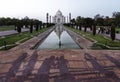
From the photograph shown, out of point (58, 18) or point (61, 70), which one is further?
point (58, 18)

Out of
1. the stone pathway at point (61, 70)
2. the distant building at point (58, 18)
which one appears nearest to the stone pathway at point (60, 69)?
the stone pathway at point (61, 70)

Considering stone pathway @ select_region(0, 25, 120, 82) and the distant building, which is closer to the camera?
stone pathway @ select_region(0, 25, 120, 82)

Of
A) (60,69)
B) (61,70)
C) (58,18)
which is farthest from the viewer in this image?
(58,18)

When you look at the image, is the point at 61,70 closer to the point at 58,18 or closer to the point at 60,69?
the point at 60,69

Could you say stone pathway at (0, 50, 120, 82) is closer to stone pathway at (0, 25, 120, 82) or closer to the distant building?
stone pathway at (0, 25, 120, 82)

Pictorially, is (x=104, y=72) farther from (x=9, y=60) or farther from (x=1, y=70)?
(x=9, y=60)

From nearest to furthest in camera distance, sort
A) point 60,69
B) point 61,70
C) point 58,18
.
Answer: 1. point 61,70
2. point 60,69
3. point 58,18

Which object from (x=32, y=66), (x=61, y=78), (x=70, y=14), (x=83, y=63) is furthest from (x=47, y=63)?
(x=70, y=14)

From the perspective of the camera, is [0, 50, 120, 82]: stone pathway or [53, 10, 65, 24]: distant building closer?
[0, 50, 120, 82]: stone pathway

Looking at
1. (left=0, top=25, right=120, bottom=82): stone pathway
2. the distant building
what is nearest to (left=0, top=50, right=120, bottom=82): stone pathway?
(left=0, top=25, right=120, bottom=82): stone pathway

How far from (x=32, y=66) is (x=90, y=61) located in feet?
11.0

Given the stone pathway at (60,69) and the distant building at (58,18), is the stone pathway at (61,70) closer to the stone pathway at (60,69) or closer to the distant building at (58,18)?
the stone pathway at (60,69)

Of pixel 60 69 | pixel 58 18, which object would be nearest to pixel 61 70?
pixel 60 69

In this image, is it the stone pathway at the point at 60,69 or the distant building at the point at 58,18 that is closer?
the stone pathway at the point at 60,69
